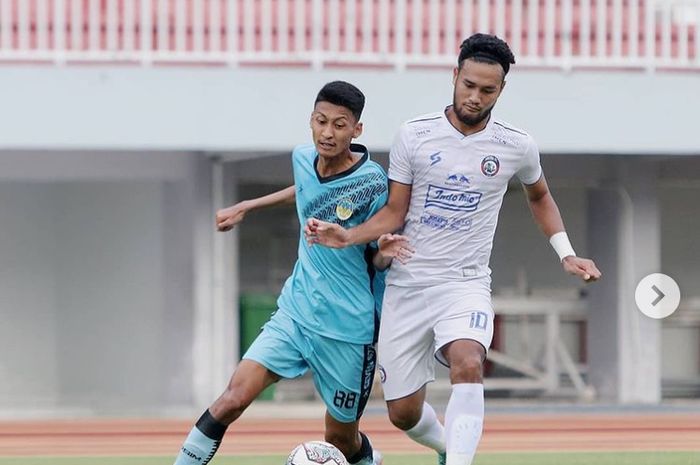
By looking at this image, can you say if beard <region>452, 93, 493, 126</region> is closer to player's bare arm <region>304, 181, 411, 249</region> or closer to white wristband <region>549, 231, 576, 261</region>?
player's bare arm <region>304, 181, 411, 249</region>

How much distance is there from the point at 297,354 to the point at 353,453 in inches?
30.1

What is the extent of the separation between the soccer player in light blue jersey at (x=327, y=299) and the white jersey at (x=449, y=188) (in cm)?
17

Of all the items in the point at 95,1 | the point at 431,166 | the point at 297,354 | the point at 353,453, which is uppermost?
the point at 95,1

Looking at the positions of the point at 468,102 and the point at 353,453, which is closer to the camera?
the point at 468,102

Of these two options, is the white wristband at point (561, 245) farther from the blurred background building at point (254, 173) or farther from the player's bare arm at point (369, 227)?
the blurred background building at point (254, 173)

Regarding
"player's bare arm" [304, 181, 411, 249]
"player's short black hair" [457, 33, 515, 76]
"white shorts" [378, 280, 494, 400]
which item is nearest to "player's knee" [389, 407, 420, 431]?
"white shorts" [378, 280, 494, 400]

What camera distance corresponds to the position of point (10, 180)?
17.9 m

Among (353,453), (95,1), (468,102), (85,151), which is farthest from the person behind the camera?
(85,151)

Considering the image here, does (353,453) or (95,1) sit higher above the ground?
(95,1)

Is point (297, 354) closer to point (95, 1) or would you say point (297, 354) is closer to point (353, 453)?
point (353, 453)

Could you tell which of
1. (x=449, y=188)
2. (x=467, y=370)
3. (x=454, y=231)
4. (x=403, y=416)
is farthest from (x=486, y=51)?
(x=403, y=416)

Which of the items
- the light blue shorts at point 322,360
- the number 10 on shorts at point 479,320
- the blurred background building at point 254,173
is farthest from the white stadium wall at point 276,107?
the number 10 on shorts at point 479,320

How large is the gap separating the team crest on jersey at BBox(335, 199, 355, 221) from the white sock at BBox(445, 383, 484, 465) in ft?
3.10

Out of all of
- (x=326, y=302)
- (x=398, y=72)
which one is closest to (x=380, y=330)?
(x=326, y=302)
